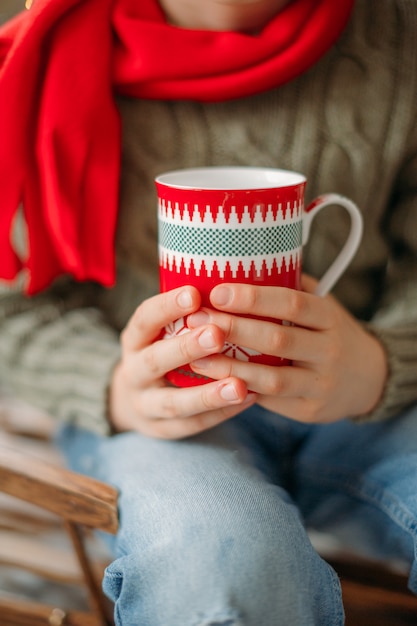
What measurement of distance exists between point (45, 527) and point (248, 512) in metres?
0.52

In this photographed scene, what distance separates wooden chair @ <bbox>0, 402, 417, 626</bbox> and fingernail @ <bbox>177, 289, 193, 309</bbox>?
0.70ft

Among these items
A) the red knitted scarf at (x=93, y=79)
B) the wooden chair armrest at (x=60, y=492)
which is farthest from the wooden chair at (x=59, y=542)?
the red knitted scarf at (x=93, y=79)

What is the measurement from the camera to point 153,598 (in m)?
0.53

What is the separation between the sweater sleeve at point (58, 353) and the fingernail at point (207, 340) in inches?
9.3

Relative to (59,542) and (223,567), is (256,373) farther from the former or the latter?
(59,542)

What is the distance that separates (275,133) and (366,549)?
459 mm

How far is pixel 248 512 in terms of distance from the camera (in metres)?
0.56

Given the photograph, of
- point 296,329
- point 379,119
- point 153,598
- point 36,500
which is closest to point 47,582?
point 36,500

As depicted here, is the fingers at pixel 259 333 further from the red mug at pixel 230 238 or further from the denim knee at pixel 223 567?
the denim knee at pixel 223 567

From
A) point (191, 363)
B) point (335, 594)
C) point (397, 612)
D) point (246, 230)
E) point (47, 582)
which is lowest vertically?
point (47, 582)

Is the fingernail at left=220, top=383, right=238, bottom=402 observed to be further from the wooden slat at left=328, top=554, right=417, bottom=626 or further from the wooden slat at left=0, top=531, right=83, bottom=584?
Answer: the wooden slat at left=0, top=531, right=83, bottom=584

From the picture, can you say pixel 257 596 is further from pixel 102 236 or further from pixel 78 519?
pixel 102 236

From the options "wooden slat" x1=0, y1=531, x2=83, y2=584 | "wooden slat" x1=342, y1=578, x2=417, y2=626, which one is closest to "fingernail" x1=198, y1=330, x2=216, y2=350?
"wooden slat" x1=342, y1=578, x2=417, y2=626

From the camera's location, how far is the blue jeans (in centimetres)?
51
